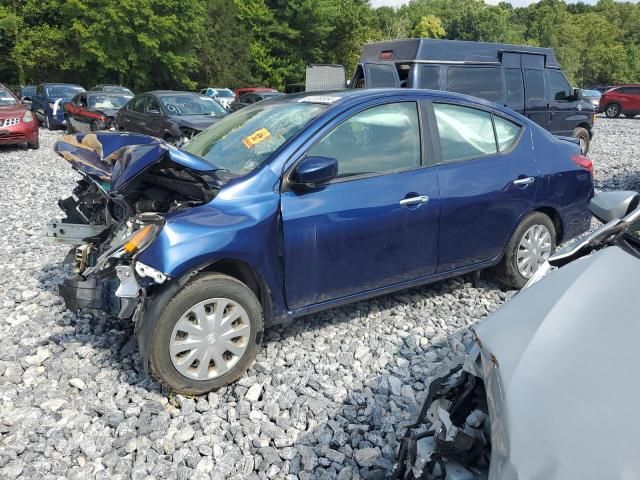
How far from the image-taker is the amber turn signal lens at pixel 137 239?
2982mm

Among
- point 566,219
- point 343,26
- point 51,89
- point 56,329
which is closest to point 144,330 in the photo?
point 56,329

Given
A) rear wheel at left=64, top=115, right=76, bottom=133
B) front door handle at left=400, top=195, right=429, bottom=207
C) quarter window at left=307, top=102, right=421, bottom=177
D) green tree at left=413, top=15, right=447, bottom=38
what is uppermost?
green tree at left=413, top=15, right=447, bottom=38

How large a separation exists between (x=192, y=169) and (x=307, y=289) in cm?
100

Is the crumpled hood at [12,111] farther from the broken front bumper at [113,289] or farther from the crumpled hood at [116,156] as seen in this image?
the broken front bumper at [113,289]

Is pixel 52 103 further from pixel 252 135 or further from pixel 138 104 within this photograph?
pixel 252 135

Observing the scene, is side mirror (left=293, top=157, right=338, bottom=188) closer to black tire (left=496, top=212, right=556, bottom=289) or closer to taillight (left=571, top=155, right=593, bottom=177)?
black tire (left=496, top=212, right=556, bottom=289)

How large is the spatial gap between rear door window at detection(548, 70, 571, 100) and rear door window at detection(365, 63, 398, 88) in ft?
11.5

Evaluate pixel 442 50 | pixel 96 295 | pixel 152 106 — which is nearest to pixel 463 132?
pixel 96 295

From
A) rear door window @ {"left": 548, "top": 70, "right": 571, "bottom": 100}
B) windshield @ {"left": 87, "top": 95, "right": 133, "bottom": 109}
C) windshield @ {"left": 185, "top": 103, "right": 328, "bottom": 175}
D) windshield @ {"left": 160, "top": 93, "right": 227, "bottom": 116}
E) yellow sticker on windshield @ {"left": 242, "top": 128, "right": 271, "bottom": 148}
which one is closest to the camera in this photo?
windshield @ {"left": 185, "top": 103, "right": 328, "bottom": 175}

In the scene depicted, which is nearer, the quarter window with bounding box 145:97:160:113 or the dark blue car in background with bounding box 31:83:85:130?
the quarter window with bounding box 145:97:160:113

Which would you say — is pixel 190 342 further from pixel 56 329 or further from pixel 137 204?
pixel 56 329

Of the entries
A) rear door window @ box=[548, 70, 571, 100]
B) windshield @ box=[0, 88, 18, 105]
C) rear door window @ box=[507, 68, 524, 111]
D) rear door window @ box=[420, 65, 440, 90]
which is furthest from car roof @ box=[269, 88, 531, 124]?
windshield @ box=[0, 88, 18, 105]

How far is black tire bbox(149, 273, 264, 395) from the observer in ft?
9.87

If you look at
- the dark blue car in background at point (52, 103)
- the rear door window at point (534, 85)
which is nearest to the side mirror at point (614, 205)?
the rear door window at point (534, 85)
